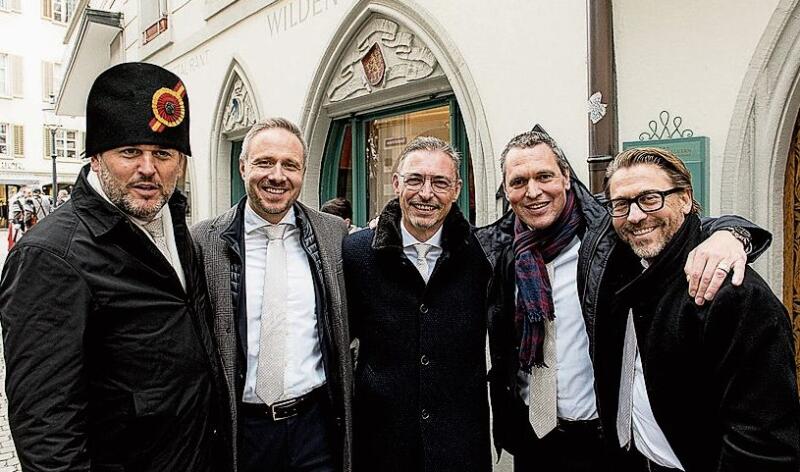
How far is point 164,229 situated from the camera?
2.20 meters

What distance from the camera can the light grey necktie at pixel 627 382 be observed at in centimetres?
208

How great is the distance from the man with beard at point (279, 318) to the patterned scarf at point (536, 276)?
2.37 ft

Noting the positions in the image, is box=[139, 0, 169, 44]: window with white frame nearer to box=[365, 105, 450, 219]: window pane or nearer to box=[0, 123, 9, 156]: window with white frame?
box=[365, 105, 450, 219]: window pane

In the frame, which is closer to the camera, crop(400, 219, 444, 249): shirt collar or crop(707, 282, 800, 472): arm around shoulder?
crop(707, 282, 800, 472): arm around shoulder

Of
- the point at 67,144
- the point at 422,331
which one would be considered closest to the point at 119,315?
the point at 422,331

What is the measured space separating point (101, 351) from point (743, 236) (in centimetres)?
189

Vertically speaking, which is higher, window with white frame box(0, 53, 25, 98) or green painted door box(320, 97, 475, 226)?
window with white frame box(0, 53, 25, 98)

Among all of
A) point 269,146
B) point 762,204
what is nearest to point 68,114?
point 269,146

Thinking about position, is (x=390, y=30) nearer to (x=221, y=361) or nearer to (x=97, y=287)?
(x=221, y=361)

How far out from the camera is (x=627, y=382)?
2102 mm

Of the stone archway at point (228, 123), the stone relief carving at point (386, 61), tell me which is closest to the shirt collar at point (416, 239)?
the stone relief carving at point (386, 61)

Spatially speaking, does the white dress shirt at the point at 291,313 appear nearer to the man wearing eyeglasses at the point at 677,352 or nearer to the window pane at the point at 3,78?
the man wearing eyeglasses at the point at 677,352

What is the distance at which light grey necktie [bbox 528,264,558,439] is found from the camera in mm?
2402

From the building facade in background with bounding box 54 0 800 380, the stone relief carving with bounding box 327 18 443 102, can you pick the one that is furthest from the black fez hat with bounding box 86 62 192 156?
the stone relief carving with bounding box 327 18 443 102
